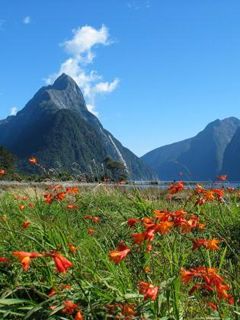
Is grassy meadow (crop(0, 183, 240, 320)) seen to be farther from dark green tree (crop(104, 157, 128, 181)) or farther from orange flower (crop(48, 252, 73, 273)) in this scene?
dark green tree (crop(104, 157, 128, 181))

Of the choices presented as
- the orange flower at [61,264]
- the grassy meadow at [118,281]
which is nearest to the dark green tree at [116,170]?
the grassy meadow at [118,281]

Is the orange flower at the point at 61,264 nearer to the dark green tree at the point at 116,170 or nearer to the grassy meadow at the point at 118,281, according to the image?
the grassy meadow at the point at 118,281

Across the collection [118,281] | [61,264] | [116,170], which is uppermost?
[116,170]

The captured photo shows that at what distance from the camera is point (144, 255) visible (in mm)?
4066

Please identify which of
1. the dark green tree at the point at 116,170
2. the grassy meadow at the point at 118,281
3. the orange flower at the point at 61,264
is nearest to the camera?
the orange flower at the point at 61,264

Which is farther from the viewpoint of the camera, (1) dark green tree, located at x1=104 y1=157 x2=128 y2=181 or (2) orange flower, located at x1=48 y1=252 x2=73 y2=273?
(1) dark green tree, located at x1=104 y1=157 x2=128 y2=181

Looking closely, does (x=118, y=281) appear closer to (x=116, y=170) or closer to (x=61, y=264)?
(x=61, y=264)

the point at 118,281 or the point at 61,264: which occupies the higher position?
the point at 61,264

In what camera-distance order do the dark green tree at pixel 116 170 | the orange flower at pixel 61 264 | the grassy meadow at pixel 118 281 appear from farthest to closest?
the dark green tree at pixel 116 170, the grassy meadow at pixel 118 281, the orange flower at pixel 61 264

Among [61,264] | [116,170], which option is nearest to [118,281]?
[61,264]

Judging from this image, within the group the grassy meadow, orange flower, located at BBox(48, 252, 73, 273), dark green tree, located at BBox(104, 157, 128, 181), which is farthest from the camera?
dark green tree, located at BBox(104, 157, 128, 181)

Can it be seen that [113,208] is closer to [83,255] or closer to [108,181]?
[108,181]

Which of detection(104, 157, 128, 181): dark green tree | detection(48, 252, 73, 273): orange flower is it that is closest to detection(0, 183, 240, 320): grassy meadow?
detection(48, 252, 73, 273): orange flower

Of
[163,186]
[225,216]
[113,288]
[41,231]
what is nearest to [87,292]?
[113,288]
